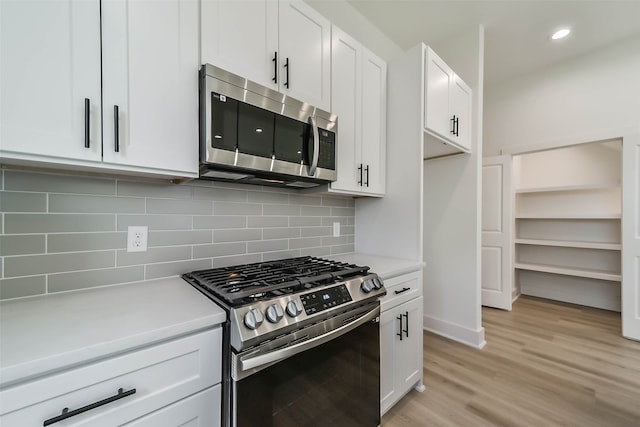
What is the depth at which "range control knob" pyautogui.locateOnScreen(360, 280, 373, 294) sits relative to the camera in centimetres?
132

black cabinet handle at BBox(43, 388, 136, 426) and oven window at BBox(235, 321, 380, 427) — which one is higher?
black cabinet handle at BBox(43, 388, 136, 426)

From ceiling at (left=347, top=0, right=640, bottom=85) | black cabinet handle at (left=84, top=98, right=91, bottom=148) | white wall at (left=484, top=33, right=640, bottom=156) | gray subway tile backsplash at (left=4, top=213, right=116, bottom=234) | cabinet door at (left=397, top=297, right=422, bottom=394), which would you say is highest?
ceiling at (left=347, top=0, right=640, bottom=85)

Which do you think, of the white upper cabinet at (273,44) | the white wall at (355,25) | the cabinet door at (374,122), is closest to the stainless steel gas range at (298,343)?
the cabinet door at (374,122)

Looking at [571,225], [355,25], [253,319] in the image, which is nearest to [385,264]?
[253,319]

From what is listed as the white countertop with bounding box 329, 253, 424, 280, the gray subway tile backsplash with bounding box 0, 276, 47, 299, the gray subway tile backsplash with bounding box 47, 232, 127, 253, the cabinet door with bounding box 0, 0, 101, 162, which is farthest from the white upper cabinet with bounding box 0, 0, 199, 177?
the white countertop with bounding box 329, 253, 424, 280

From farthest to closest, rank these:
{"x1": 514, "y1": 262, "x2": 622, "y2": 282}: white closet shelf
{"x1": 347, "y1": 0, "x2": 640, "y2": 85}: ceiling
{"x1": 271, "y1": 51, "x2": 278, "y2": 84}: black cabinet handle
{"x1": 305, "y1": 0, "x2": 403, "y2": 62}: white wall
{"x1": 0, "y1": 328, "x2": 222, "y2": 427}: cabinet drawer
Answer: {"x1": 514, "y1": 262, "x2": 622, "y2": 282}: white closet shelf, {"x1": 347, "y1": 0, "x2": 640, "y2": 85}: ceiling, {"x1": 305, "y1": 0, "x2": 403, "y2": 62}: white wall, {"x1": 271, "y1": 51, "x2": 278, "y2": 84}: black cabinet handle, {"x1": 0, "y1": 328, "x2": 222, "y2": 427}: cabinet drawer

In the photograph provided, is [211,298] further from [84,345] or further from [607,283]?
[607,283]

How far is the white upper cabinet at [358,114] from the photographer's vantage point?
177 cm

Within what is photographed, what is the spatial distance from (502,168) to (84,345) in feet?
14.0

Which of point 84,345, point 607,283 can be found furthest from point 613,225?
point 84,345

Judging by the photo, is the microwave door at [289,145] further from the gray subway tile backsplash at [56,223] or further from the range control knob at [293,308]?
the gray subway tile backsplash at [56,223]

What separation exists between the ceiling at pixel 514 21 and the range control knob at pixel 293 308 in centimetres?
253

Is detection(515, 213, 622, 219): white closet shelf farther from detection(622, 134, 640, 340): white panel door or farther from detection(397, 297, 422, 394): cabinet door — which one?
detection(397, 297, 422, 394): cabinet door

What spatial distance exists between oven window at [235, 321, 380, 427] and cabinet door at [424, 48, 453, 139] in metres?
1.53
